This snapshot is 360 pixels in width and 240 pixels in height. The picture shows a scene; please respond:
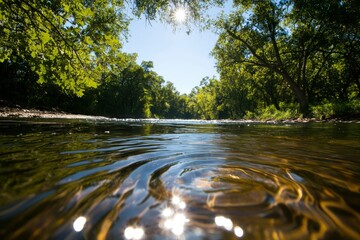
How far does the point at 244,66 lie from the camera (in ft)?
87.0

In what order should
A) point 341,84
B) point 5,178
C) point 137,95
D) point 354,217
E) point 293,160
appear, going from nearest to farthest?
point 354,217, point 5,178, point 293,160, point 341,84, point 137,95

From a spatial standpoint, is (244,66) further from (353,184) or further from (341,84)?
(353,184)

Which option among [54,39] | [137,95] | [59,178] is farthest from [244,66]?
[137,95]

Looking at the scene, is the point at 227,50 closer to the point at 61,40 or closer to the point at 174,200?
the point at 61,40

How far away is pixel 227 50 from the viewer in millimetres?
25172

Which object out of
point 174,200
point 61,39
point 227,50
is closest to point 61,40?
point 61,39

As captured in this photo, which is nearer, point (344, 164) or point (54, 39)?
point (344, 164)

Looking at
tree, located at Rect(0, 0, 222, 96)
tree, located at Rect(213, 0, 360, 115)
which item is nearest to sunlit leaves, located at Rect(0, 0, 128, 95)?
tree, located at Rect(0, 0, 222, 96)

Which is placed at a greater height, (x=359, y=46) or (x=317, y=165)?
(x=359, y=46)

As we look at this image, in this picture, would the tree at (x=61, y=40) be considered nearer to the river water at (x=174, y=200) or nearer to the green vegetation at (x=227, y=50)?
the green vegetation at (x=227, y=50)

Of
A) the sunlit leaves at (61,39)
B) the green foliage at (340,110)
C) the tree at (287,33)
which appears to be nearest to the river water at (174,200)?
the sunlit leaves at (61,39)

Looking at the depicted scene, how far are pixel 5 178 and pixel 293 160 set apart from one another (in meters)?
3.11

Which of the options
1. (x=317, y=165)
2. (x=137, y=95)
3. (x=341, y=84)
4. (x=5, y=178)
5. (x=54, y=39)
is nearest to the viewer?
(x=5, y=178)

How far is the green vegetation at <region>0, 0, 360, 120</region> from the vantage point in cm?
849
